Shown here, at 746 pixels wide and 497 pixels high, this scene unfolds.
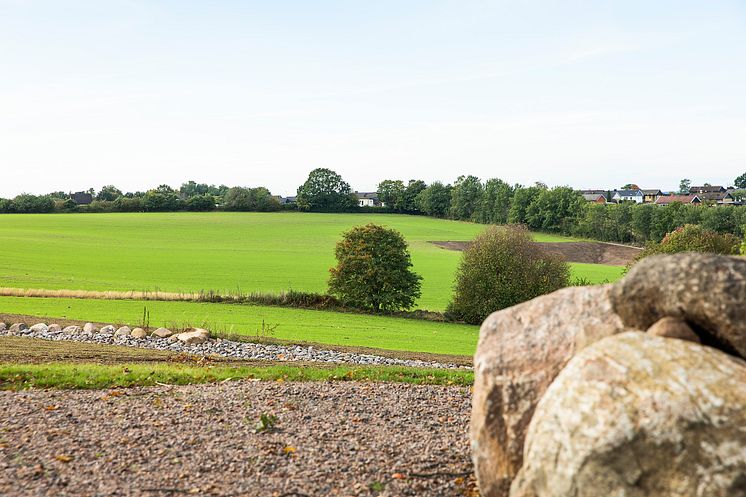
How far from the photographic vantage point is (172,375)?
1712 cm

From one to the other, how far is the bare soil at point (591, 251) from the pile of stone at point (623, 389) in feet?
297

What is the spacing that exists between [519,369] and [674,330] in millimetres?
1836

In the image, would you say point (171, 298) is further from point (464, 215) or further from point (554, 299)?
point (464, 215)

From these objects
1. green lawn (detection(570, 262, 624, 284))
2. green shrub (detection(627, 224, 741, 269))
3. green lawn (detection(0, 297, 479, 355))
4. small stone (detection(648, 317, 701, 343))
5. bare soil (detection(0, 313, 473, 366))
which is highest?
small stone (detection(648, 317, 701, 343))

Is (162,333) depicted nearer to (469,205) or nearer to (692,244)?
(692,244)

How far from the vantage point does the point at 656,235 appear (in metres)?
115

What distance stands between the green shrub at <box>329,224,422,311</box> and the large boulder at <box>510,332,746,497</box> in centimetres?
4152

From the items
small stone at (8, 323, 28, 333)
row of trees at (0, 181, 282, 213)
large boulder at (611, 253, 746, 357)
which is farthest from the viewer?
row of trees at (0, 181, 282, 213)

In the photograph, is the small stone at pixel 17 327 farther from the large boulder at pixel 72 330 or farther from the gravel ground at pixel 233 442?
the gravel ground at pixel 233 442

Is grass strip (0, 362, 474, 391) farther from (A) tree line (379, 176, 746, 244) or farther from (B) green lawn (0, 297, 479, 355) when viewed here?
(A) tree line (379, 176, 746, 244)

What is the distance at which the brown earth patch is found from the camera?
101438mm

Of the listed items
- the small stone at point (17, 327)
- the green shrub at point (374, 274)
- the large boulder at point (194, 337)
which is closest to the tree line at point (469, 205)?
the green shrub at point (374, 274)

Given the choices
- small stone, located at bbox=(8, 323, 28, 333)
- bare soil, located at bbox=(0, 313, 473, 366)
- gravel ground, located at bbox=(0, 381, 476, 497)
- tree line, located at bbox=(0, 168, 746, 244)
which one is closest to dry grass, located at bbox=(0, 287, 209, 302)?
bare soil, located at bbox=(0, 313, 473, 366)

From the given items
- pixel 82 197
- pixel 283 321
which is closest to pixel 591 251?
pixel 283 321
